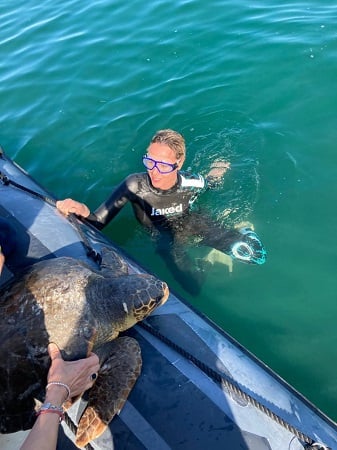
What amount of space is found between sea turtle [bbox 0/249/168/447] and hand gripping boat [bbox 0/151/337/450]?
10 centimetres

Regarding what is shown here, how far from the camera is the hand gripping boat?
3.06 m

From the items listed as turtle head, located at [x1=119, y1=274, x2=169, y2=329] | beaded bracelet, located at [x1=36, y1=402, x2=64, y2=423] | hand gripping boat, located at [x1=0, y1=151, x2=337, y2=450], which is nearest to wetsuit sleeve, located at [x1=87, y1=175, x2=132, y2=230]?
hand gripping boat, located at [x1=0, y1=151, x2=337, y2=450]

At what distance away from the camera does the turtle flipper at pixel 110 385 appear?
307 centimetres

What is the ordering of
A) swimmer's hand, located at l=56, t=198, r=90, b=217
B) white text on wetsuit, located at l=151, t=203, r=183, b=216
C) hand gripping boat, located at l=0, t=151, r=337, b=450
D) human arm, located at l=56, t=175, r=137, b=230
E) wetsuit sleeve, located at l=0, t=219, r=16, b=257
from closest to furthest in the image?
hand gripping boat, located at l=0, t=151, r=337, b=450, wetsuit sleeve, located at l=0, t=219, r=16, b=257, swimmer's hand, located at l=56, t=198, r=90, b=217, human arm, located at l=56, t=175, r=137, b=230, white text on wetsuit, located at l=151, t=203, r=183, b=216

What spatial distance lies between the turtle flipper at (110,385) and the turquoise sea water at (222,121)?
1813 mm

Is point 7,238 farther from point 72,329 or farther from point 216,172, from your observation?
point 216,172

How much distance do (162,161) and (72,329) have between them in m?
2.27

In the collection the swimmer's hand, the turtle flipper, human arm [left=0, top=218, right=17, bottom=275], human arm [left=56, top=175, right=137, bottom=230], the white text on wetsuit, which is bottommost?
the white text on wetsuit

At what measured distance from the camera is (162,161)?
4.91 m

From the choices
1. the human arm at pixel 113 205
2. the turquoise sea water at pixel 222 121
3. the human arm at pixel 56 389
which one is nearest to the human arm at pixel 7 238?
the human arm at pixel 113 205

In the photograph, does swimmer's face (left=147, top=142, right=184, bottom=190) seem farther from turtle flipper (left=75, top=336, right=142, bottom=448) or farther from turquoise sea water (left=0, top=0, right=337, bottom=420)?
turtle flipper (left=75, top=336, right=142, bottom=448)

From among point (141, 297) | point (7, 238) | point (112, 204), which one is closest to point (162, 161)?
point (112, 204)

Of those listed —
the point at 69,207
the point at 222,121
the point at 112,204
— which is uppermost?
the point at 69,207

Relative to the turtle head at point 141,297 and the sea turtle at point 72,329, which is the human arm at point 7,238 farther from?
the turtle head at point 141,297
